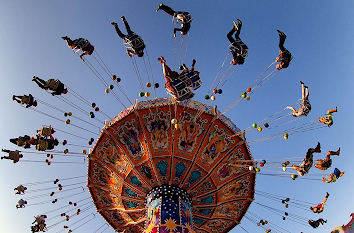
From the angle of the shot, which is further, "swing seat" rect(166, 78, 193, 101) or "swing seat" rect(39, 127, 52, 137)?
"swing seat" rect(39, 127, 52, 137)

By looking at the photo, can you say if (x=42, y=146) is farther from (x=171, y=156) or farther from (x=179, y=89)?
(x=179, y=89)

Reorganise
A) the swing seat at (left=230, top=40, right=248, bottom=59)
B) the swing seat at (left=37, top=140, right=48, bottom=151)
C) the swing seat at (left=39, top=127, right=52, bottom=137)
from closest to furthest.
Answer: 1. the swing seat at (left=230, top=40, right=248, bottom=59)
2. the swing seat at (left=37, top=140, right=48, bottom=151)
3. the swing seat at (left=39, top=127, right=52, bottom=137)

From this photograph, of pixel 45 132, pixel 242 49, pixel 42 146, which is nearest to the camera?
pixel 242 49

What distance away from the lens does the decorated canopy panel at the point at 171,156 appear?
1440 cm

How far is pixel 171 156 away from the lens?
1452 centimetres

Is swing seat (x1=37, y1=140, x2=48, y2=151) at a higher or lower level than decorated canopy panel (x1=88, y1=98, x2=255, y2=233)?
higher

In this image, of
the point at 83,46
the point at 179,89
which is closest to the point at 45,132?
the point at 83,46

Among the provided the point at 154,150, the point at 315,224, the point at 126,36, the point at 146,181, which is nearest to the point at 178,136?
the point at 154,150

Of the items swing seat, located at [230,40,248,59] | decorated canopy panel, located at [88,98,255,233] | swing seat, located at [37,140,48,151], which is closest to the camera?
swing seat, located at [230,40,248,59]

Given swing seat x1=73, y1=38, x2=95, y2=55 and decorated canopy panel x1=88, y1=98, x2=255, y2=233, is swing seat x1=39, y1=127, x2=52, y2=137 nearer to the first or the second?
decorated canopy panel x1=88, y1=98, x2=255, y2=233

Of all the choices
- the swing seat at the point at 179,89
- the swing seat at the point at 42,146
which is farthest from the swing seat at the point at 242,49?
the swing seat at the point at 42,146

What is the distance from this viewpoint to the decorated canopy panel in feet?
47.2

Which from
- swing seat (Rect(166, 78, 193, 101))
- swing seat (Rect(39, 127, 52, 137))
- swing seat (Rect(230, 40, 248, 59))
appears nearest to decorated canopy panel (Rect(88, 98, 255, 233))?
swing seat (Rect(166, 78, 193, 101))

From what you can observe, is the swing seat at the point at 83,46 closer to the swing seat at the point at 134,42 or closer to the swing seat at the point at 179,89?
the swing seat at the point at 134,42
